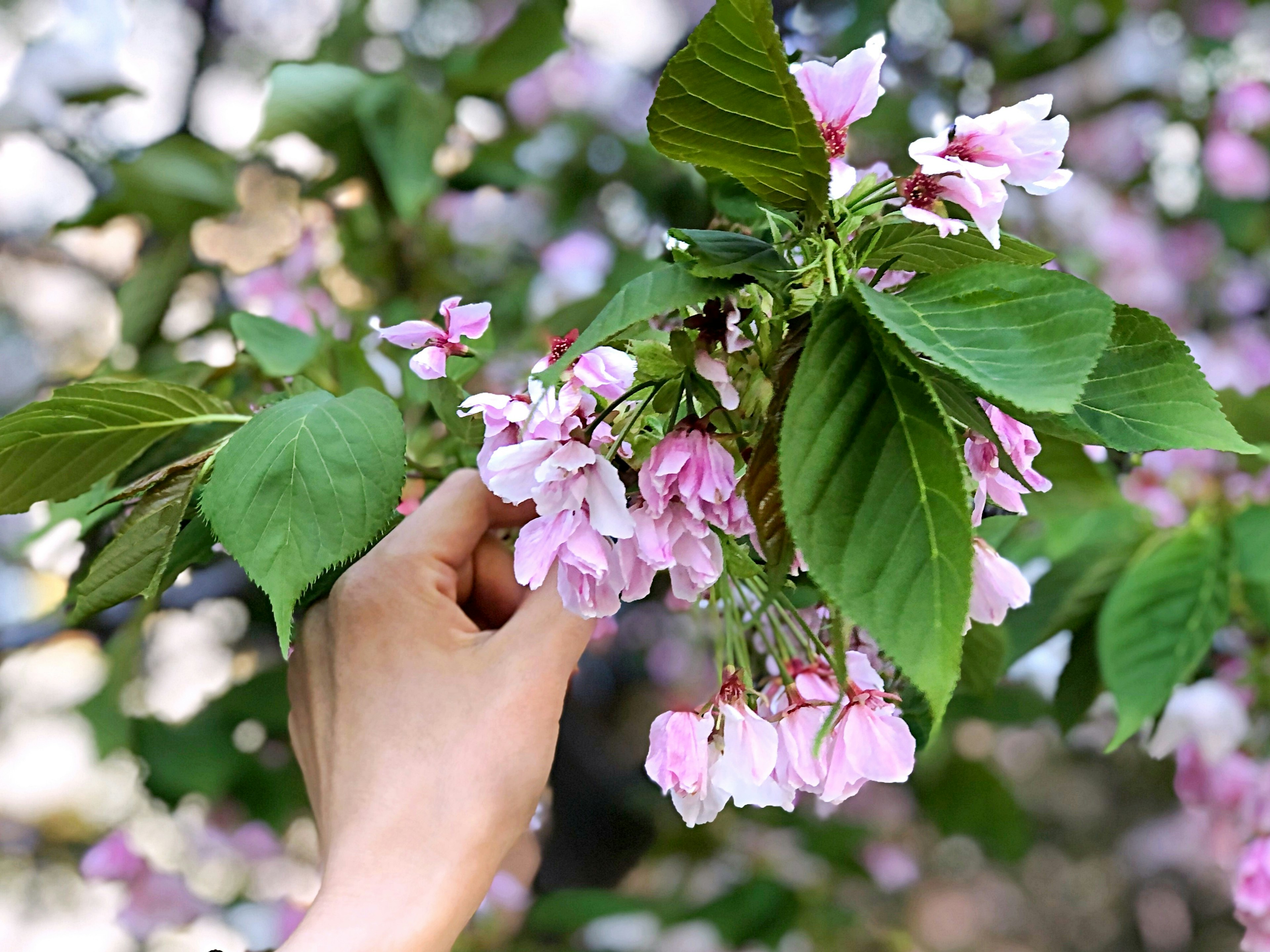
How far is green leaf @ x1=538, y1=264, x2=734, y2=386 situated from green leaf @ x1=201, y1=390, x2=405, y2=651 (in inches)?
4.0

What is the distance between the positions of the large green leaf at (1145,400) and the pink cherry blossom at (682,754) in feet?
0.53

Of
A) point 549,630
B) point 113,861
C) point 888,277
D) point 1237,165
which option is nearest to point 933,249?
point 888,277

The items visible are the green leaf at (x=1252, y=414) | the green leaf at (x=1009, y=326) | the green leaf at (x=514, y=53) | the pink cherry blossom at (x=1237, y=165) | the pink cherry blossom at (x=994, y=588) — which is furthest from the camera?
the pink cherry blossom at (x=1237, y=165)

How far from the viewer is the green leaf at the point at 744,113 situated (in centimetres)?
26

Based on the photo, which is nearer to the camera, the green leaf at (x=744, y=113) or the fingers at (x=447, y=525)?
the green leaf at (x=744, y=113)

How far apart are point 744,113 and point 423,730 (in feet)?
1.01

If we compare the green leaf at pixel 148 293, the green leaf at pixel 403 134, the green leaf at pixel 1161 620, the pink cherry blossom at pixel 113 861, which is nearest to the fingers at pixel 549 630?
the green leaf at pixel 1161 620

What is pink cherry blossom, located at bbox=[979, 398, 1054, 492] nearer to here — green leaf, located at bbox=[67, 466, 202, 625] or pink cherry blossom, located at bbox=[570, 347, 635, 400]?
pink cherry blossom, located at bbox=[570, 347, 635, 400]

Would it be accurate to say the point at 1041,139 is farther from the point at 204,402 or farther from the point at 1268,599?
the point at 1268,599

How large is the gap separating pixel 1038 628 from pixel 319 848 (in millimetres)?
532

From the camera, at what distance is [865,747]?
336 millimetres

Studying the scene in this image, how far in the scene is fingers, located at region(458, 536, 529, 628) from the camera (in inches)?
20.2

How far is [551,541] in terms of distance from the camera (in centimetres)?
32

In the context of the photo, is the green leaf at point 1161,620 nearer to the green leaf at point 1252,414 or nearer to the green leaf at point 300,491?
the green leaf at point 1252,414
